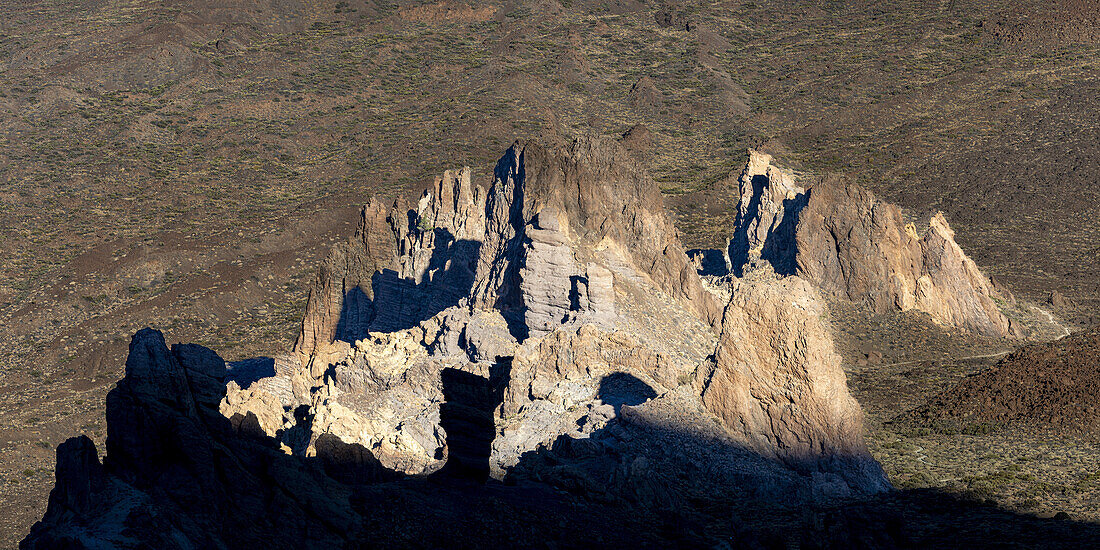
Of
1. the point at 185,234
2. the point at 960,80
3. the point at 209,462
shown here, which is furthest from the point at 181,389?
the point at 960,80

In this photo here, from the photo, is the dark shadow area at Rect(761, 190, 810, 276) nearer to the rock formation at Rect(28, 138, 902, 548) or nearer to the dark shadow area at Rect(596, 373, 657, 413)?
the rock formation at Rect(28, 138, 902, 548)

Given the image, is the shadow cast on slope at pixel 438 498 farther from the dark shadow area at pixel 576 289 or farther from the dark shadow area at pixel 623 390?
the dark shadow area at pixel 576 289

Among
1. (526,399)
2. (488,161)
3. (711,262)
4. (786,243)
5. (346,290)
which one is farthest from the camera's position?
(488,161)

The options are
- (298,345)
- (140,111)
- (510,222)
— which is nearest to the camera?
(510,222)

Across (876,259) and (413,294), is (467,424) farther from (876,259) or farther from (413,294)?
(876,259)

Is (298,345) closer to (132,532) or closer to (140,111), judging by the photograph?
(132,532)

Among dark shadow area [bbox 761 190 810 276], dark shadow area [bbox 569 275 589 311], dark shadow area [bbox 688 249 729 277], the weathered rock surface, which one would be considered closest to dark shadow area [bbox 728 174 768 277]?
dark shadow area [bbox 688 249 729 277]

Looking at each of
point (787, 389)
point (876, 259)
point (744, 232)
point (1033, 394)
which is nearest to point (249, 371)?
point (787, 389)
